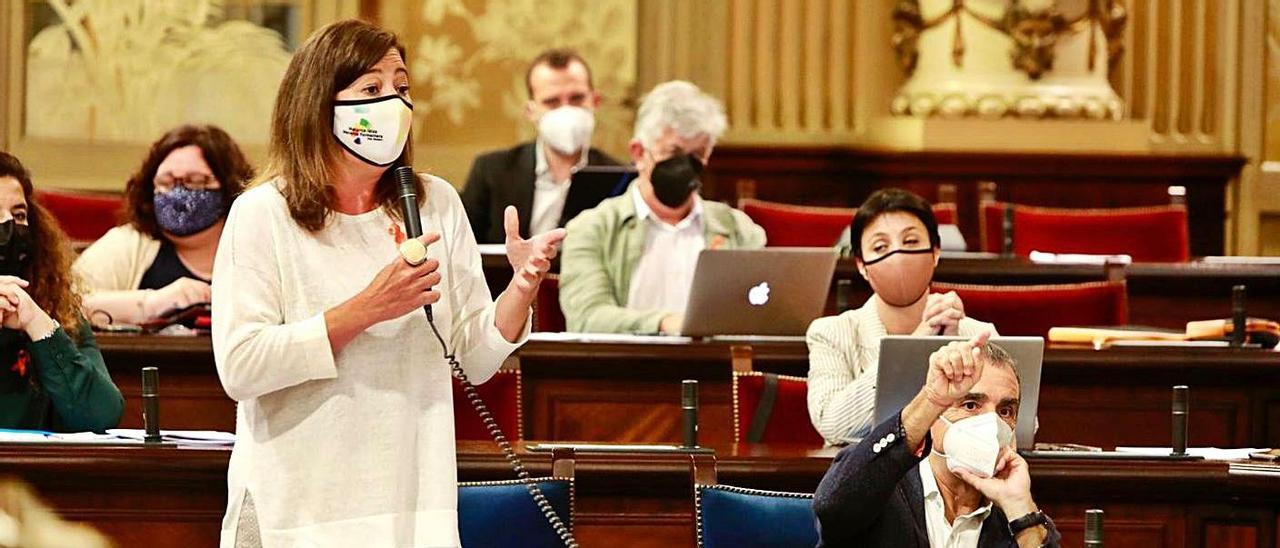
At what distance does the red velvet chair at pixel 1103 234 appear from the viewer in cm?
721

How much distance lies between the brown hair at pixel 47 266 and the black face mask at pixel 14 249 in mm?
15

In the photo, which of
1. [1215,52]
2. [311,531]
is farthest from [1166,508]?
[1215,52]

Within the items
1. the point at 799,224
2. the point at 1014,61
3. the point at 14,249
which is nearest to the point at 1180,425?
the point at 14,249

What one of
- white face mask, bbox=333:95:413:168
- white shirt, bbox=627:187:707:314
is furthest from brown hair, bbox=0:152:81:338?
white shirt, bbox=627:187:707:314

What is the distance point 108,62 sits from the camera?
825cm

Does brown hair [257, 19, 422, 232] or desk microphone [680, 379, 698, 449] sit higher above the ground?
brown hair [257, 19, 422, 232]

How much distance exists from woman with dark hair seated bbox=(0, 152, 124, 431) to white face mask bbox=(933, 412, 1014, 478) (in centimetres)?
156

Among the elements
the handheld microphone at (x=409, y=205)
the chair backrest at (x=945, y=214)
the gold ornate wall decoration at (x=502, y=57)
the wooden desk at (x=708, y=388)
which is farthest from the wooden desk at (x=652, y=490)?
the gold ornate wall decoration at (x=502, y=57)

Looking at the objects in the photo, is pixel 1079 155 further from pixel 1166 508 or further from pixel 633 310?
pixel 1166 508

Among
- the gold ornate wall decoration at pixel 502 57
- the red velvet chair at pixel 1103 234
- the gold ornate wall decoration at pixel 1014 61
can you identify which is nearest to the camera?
the red velvet chair at pixel 1103 234

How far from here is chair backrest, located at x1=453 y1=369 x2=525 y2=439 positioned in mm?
4059

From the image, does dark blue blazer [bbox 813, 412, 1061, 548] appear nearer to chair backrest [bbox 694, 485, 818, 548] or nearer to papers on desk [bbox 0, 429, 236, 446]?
chair backrest [bbox 694, 485, 818, 548]

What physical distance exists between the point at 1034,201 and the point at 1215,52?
3.90ft

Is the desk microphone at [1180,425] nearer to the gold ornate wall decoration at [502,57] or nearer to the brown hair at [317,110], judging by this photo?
the brown hair at [317,110]
